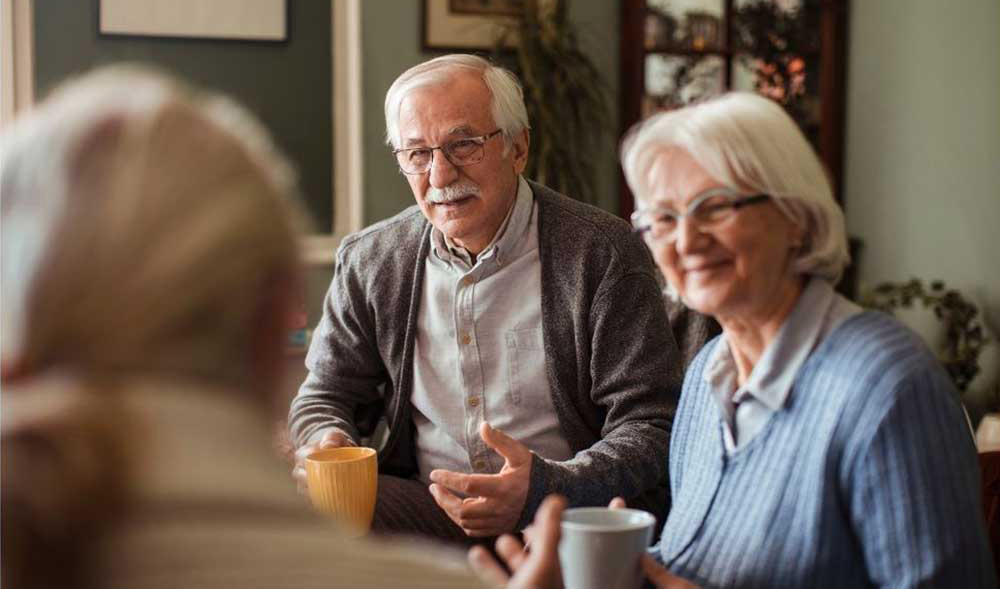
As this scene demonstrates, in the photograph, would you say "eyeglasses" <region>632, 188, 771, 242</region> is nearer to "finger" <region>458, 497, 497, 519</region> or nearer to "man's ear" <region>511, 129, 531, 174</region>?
"finger" <region>458, 497, 497, 519</region>

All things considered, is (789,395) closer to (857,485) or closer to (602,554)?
(857,485)

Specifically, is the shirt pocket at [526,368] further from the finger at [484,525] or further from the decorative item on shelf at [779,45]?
the decorative item on shelf at [779,45]

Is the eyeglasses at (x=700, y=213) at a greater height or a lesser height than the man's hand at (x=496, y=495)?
greater

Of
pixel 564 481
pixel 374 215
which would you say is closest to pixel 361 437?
pixel 564 481

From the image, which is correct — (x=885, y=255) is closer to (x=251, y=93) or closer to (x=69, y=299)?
(x=251, y=93)

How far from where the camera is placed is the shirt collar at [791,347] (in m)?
1.27

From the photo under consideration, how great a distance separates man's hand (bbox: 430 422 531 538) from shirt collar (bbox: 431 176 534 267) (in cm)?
50

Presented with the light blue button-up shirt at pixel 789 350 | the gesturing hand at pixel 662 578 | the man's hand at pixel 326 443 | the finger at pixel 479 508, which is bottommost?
the finger at pixel 479 508

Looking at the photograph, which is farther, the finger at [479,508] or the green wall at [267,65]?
the green wall at [267,65]

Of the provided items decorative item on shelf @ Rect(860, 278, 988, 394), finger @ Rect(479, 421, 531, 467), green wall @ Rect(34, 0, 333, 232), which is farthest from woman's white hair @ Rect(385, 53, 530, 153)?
decorative item on shelf @ Rect(860, 278, 988, 394)

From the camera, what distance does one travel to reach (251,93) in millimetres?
3973

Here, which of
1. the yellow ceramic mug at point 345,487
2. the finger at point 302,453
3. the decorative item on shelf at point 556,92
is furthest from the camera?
the decorative item on shelf at point 556,92

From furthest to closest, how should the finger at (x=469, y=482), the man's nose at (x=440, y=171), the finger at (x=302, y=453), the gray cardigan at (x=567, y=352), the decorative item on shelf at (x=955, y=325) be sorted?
the decorative item on shelf at (x=955, y=325) → the man's nose at (x=440, y=171) → the gray cardigan at (x=567, y=352) → the finger at (x=302, y=453) → the finger at (x=469, y=482)

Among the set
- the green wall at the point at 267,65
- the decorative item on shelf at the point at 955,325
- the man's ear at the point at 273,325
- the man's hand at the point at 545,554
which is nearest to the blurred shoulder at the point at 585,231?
the man's hand at the point at 545,554
